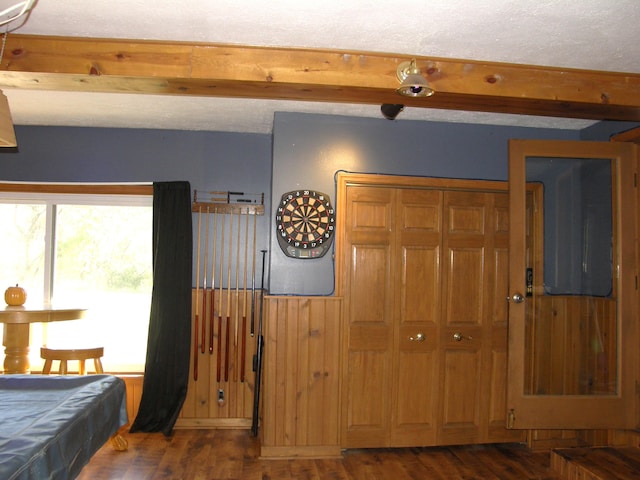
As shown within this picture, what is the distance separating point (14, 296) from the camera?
13.2 ft

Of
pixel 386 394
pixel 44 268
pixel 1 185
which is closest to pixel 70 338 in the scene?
pixel 44 268

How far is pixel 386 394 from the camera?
4.03m

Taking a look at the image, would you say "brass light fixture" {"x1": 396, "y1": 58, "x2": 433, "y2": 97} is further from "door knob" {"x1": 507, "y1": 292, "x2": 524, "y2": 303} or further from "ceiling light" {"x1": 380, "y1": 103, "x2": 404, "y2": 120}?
"door knob" {"x1": 507, "y1": 292, "x2": 524, "y2": 303}

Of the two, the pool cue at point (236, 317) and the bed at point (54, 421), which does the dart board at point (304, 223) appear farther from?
the bed at point (54, 421)

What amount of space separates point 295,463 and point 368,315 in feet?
3.80

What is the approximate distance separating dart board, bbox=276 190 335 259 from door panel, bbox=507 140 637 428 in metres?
1.30

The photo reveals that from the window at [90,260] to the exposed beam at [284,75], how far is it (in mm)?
1994

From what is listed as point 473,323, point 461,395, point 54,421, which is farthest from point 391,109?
point 54,421

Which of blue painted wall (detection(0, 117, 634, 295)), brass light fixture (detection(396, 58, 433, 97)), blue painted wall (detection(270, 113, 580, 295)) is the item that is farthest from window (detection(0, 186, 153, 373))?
brass light fixture (detection(396, 58, 433, 97))

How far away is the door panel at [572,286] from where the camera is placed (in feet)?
11.7

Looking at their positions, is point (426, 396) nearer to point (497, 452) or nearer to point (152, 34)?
point (497, 452)

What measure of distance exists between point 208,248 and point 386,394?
1.91 m

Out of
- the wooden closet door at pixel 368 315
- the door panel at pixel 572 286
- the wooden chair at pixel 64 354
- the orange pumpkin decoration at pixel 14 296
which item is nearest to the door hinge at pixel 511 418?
the door panel at pixel 572 286

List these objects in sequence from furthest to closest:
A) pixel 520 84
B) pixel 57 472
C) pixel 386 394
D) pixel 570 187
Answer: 1. pixel 386 394
2. pixel 570 187
3. pixel 520 84
4. pixel 57 472
